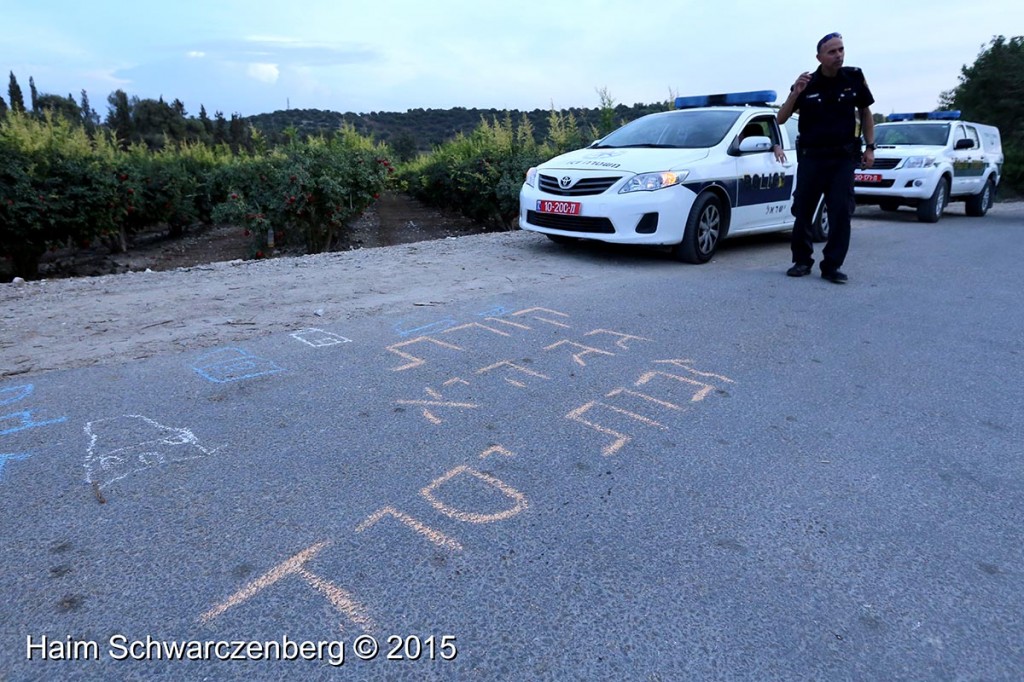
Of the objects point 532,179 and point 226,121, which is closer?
point 532,179

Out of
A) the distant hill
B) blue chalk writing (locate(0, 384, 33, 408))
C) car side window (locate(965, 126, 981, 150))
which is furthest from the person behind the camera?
the distant hill

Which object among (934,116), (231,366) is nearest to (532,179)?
(231,366)

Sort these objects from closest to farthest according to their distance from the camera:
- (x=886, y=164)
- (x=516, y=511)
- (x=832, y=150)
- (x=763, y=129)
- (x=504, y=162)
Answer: (x=516, y=511) < (x=832, y=150) < (x=763, y=129) < (x=886, y=164) < (x=504, y=162)

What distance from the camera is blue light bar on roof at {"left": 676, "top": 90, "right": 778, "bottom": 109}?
8.11 metres

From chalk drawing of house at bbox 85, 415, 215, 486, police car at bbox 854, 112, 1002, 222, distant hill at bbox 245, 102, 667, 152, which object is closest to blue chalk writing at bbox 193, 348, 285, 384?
chalk drawing of house at bbox 85, 415, 215, 486

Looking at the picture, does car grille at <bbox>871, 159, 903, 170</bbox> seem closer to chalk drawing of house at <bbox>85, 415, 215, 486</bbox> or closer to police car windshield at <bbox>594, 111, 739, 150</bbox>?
police car windshield at <bbox>594, 111, 739, 150</bbox>

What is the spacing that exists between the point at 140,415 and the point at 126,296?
10.1 feet

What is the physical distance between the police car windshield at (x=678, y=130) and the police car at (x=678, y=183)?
1cm

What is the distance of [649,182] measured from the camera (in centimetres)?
681

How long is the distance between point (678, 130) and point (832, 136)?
2.13 metres

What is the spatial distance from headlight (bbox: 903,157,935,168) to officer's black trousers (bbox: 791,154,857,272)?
712cm

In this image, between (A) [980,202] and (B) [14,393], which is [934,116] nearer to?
(A) [980,202]

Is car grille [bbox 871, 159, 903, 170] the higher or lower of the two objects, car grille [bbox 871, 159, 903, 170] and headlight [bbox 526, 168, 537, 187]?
the higher

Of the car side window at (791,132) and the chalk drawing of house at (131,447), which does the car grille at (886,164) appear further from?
the chalk drawing of house at (131,447)
